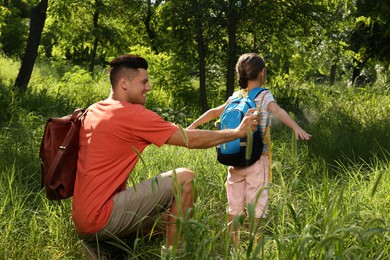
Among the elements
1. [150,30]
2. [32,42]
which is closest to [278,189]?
[32,42]

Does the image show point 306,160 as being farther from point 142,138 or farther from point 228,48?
point 228,48

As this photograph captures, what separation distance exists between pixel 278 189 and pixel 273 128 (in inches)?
116

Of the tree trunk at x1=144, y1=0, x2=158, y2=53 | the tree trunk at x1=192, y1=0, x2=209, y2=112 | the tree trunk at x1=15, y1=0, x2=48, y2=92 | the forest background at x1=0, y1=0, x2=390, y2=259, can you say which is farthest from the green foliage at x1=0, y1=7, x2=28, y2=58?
the tree trunk at x1=192, y1=0, x2=209, y2=112

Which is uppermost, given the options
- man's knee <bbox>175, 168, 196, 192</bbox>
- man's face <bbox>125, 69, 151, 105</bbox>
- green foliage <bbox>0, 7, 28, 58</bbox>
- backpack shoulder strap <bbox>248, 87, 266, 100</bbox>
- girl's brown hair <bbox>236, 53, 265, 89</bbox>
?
green foliage <bbox>0, 7, 28, 58</bbox>

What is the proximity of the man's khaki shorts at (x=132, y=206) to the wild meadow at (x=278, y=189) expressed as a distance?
5.9 inches

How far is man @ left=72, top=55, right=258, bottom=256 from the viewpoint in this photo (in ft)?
11.3

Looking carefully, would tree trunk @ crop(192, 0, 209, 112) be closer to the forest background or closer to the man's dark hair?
the forest background

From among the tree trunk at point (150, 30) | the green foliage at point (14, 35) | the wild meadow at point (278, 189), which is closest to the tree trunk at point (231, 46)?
the wild meadow at point (278, 189)

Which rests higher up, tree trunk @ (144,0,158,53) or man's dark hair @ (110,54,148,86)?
tree trunk @ (144,0,158,53)

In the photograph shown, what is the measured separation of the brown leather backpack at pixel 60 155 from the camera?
3539mm

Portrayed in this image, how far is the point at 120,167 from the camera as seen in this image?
352 cm

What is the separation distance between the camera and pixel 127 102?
3.59 meters

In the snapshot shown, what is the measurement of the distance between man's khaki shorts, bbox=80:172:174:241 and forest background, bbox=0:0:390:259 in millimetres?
159

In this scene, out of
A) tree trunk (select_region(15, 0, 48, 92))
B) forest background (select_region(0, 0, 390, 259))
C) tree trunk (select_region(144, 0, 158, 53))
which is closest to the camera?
forest background (select_region(0, 0, 390, 259))
